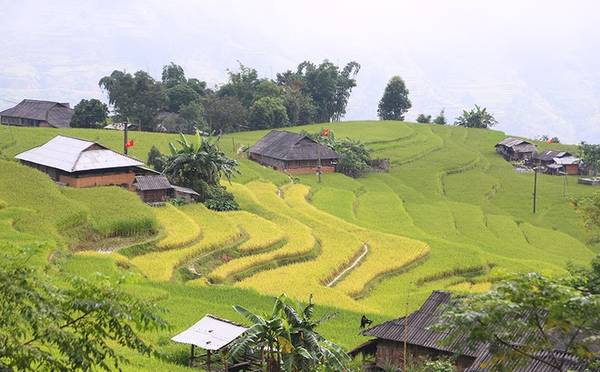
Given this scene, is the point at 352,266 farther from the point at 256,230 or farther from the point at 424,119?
the point at 424,119

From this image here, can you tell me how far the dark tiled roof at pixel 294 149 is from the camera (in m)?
60.6

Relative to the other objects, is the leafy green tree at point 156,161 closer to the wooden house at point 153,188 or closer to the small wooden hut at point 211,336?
the wooden house at point 153,188

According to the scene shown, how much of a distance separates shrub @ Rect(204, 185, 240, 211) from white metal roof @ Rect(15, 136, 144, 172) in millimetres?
4053

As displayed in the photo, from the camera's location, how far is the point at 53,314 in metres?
10.3

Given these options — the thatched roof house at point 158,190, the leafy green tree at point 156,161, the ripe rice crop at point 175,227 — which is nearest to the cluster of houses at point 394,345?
the ripe rice crop at point 175,227

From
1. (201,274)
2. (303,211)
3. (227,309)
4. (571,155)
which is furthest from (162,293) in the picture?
(571,155)

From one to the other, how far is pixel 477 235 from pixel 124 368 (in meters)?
33.3

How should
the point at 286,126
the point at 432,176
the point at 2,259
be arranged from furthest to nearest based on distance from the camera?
the point at 286,126
the point at 432,176
the point at 2,259

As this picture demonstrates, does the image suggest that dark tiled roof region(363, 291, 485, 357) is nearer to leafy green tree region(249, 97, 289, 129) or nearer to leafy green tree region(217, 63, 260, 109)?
leafy green tree region(249, 97, 289, 129)

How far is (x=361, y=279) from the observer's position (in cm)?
3103

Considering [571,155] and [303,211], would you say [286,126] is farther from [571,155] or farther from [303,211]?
[303,211]

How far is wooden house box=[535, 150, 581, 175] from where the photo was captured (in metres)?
70.5

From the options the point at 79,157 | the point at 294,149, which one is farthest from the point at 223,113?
the point at 79,157

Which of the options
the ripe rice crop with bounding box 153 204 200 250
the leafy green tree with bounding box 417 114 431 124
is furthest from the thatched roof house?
the leafy green tree with bounding box 417 114 431 124
